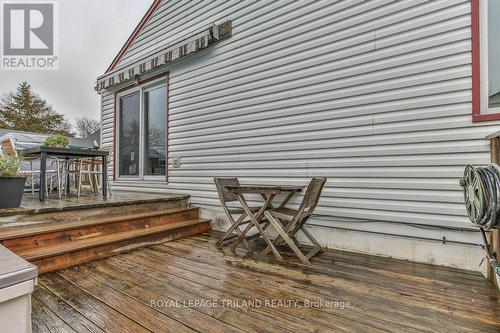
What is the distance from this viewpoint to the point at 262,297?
2.00 meters

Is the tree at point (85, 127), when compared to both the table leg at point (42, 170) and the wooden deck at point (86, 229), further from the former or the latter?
the wooden deck at point (86, 229)

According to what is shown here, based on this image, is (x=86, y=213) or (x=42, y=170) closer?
(x=86, y=213)

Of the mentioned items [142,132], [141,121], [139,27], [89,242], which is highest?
[139,27]

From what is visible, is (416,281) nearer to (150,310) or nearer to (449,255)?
(449,255)

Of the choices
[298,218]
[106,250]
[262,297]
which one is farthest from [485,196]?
[106,250]

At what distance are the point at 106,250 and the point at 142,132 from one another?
10.4ft

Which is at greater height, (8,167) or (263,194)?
(8,167)

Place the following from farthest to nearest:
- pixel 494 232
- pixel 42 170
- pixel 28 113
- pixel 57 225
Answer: pixel 28 113 < pixel 42 170 < pixel 57 225 < pixel 494 232

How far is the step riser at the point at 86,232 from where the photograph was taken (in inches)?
99.1

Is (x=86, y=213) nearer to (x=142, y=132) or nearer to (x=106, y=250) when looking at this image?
(x=106, y=250)

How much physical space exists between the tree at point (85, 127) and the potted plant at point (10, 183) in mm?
21881

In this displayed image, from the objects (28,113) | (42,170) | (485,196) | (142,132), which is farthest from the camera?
(28,113)

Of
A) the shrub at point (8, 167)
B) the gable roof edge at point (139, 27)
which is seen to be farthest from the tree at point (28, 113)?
the shrub at point (8, 167)

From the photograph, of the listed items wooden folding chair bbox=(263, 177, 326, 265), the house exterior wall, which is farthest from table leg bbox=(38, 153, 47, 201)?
wooden folding chair bbox=(263, 177, 326, 265)
